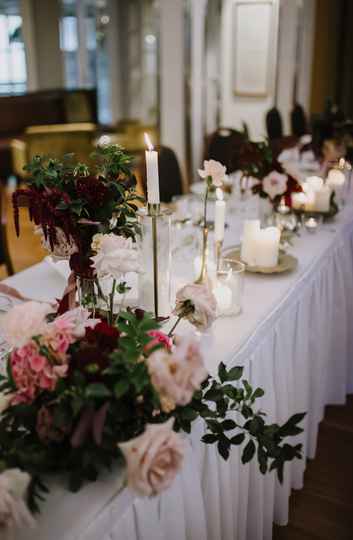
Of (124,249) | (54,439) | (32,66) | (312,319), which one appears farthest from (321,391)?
(32,66)

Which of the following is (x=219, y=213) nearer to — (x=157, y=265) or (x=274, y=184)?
(x=157, y=265)

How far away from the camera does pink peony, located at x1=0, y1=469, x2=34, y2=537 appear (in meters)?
0.74

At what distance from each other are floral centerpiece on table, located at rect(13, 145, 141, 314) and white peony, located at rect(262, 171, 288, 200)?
0.84 m

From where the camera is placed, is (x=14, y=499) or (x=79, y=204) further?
(x=79, y=204)

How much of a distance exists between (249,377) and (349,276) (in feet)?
3.37

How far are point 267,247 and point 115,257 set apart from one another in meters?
0.76

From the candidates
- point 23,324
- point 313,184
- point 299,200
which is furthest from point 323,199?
point 23,324

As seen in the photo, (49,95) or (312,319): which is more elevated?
(49,95)

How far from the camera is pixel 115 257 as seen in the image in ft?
3.53

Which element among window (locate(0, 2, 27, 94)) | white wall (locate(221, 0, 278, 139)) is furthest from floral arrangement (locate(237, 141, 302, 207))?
window (locate(0, 2, 27, 94))

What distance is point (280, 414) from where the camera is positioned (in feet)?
5.42

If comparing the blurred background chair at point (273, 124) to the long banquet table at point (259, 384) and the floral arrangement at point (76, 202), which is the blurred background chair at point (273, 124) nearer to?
the long banquet table at point (259, 384)

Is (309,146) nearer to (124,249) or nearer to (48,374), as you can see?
(124,249)

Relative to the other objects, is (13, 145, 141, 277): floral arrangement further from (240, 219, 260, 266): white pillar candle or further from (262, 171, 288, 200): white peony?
(262, 171, 288, 200): white peony
